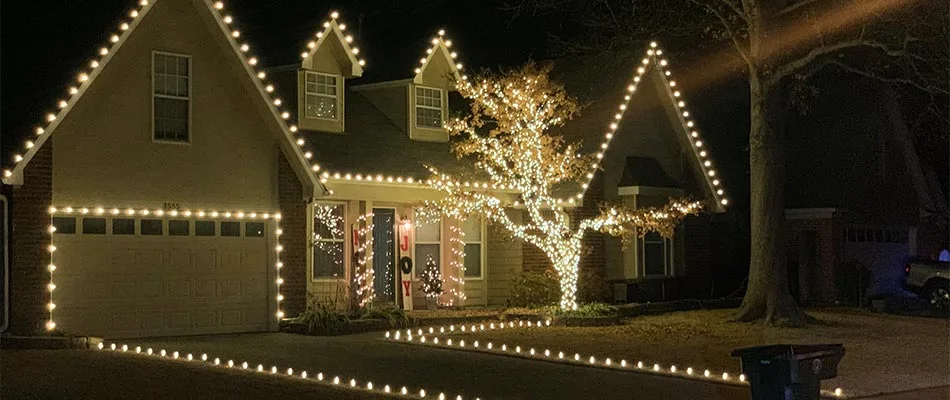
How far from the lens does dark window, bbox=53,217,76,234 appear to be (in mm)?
19422

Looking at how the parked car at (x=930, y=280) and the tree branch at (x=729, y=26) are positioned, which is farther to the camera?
the parked car at (x=930, y=280)

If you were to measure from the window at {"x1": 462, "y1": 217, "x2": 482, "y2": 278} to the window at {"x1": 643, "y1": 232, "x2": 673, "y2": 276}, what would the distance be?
442cm

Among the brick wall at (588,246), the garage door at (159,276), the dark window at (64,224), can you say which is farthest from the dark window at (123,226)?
the brick wall at (588,246)

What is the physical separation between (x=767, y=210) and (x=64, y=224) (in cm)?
1357

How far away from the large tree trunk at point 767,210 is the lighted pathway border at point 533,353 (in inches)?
186

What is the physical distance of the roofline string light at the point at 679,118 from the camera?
2711 cm

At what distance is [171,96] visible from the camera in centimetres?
2072

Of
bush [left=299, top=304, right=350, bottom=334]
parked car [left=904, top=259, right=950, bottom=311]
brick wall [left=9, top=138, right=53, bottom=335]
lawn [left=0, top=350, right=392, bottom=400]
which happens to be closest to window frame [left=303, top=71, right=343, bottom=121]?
bush [left=299, top=304, right=350, bottom=334]

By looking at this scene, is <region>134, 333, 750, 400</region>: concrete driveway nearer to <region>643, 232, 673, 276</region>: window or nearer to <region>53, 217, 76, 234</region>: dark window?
<region>53, 217, 76, 234</region>: dark window

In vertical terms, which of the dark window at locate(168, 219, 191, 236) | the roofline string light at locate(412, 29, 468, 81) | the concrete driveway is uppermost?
the roofline string light at locate(412, 29, 468, 81)

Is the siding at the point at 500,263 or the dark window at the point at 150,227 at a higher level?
the dark window at the point at 150,227

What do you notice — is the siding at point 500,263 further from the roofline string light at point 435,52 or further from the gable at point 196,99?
the gable at point 196,99

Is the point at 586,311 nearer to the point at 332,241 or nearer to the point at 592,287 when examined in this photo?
the point at 592,287

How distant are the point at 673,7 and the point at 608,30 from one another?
1795mm
